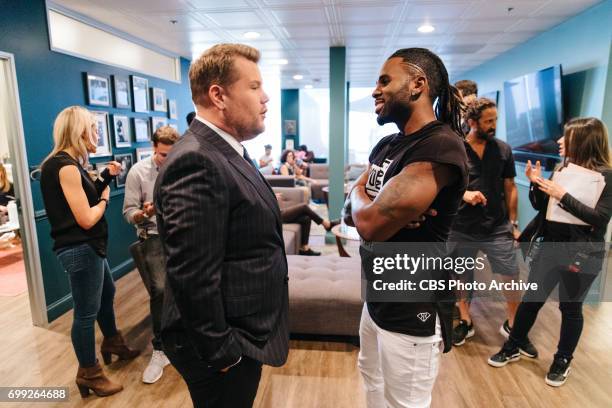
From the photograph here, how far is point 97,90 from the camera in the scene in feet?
11.5

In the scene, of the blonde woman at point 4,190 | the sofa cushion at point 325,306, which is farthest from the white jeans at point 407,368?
the blonde woman at point 4,190

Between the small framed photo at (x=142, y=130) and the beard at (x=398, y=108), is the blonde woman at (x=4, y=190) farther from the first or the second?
the beard at (x=398, y=108)

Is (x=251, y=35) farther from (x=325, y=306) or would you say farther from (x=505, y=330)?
(x=505, y=330)

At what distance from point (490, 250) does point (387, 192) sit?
5.60 feet

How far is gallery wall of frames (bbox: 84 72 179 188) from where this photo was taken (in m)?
3.52


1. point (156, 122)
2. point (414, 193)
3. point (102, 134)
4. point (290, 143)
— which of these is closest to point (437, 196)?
point (414, 193)

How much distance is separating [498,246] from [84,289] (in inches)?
95.7

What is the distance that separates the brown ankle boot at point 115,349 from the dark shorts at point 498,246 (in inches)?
88.9

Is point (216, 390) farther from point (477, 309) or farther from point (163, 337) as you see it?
point (477, 309)

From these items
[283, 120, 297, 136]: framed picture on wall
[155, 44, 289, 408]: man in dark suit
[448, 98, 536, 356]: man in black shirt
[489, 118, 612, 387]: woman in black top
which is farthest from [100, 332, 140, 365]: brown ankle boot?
[283, 120, 297, 136]: framed picture on wall

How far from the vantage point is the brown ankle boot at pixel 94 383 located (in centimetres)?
201

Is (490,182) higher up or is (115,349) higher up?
(490,182)

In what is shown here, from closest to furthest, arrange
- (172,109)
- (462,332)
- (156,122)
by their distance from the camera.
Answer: (462,332)
(156,122)
(172,109)

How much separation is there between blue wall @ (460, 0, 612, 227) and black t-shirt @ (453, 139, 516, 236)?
1426 millimetres
